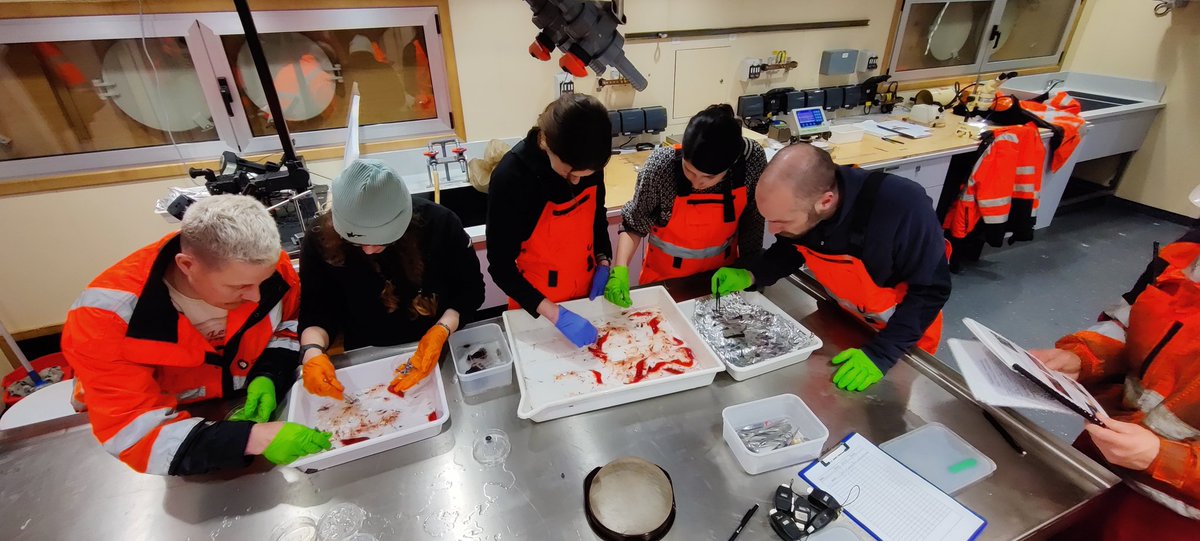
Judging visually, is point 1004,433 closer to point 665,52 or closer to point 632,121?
point 632,121

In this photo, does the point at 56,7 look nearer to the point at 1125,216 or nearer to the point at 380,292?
the point at 380,292

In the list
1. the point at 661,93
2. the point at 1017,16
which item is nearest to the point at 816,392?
the point at 661,93

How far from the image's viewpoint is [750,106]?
3582mm

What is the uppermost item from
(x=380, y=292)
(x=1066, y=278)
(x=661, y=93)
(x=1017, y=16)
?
(x=1017, y=16)

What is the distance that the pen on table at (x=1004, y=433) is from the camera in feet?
3.77

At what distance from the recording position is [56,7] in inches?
89.7

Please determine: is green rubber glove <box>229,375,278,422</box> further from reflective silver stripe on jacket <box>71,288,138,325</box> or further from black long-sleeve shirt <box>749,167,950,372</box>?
black long-sleeve shirt <box>749,167,950,372</box>

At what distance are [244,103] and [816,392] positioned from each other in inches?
126

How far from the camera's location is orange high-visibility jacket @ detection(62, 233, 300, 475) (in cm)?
105

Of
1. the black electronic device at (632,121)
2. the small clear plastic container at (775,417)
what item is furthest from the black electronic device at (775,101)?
the small clear plastic container at (775,417)

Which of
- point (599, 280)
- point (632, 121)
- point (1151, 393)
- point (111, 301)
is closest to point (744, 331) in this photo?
point (599, 280)

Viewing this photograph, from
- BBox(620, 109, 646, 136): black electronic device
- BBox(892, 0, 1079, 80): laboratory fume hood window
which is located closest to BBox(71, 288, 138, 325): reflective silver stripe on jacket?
BBox(620, 109, 646, 136): black electronic device

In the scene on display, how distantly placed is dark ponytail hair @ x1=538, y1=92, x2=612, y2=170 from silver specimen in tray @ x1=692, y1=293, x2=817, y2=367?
0.60m

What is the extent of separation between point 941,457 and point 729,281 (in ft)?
2.40
